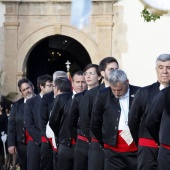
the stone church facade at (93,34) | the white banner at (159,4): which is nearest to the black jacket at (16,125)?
the white banner at (159,4)

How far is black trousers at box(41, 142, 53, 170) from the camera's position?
1312 centimetres

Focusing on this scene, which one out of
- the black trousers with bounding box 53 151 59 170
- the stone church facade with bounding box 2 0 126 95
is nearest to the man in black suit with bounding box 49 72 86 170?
the black trousers with bounding box 53 151 59 170

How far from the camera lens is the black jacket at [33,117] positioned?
539 inches

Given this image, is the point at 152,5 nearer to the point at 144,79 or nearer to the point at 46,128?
the point at 46,128

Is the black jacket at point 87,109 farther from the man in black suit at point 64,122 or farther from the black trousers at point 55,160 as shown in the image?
the black trousers at point 55,160

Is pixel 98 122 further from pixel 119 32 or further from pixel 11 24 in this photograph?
pixel 11 24

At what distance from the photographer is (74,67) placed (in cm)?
3334

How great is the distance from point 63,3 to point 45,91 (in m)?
15.4

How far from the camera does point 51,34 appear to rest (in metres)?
29.2

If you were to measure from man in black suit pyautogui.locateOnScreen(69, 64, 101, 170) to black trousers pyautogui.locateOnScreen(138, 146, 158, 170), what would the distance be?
2037 mm

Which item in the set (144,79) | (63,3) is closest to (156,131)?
A: (144,79)

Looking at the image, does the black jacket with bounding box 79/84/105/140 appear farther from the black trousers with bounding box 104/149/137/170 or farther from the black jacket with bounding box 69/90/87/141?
the black trousers with bounding box 104/149/137/170

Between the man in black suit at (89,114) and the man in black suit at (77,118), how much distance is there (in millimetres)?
186

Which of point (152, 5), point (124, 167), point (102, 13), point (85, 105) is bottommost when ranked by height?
point (124, 167)
